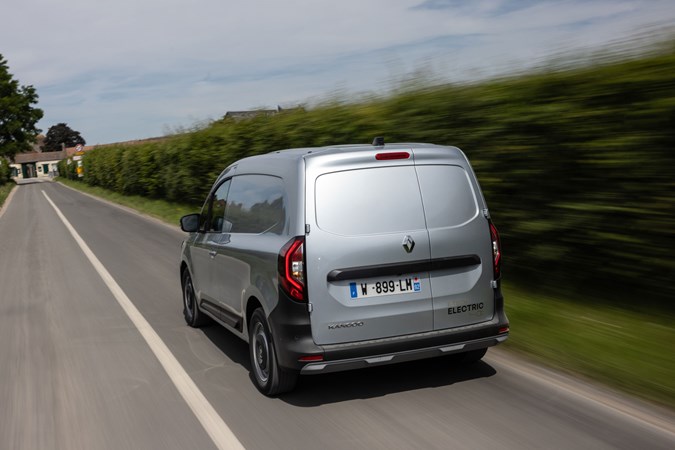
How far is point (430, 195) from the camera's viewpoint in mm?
5074

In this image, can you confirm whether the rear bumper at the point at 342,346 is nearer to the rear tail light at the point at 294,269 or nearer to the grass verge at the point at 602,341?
the rear tail light at the point at 294,269

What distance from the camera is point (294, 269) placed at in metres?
4.80

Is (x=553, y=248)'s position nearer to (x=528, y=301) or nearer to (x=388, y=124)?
(x=528, y=301)

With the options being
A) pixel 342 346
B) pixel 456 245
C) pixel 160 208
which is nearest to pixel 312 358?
pixel 342 346

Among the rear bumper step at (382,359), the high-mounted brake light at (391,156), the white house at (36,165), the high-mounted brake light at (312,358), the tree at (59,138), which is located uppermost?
the tree at (59,138)

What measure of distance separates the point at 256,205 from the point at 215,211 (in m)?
1.36

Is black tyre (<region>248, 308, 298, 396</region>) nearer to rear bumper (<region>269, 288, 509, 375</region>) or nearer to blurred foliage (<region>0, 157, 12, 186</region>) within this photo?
rear bumper (<region>269, 288, 509, 375</region>)

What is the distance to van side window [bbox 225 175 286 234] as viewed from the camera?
522cm

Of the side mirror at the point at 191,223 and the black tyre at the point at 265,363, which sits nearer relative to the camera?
the black tyre at the point at 265,363

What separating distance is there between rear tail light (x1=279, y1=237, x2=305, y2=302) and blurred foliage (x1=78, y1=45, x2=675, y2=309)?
3.20m

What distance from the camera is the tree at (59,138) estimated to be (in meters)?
165

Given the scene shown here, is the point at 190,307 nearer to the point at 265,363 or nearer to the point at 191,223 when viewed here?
the point at 191,223

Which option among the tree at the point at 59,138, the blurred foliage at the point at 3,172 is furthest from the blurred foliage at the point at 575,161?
the tree at the point at 59,138

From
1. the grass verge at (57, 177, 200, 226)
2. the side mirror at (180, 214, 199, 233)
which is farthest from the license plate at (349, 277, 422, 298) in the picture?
the grass verge at (57, 177, 200, 226)
